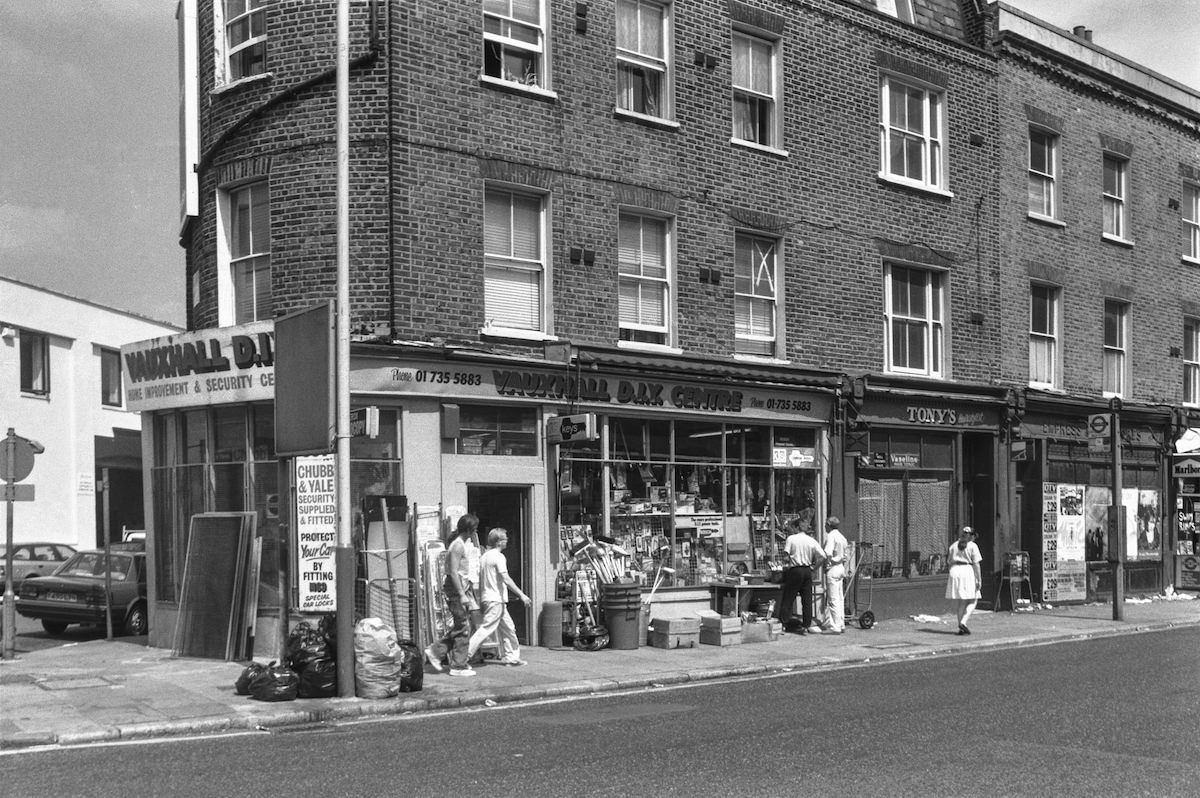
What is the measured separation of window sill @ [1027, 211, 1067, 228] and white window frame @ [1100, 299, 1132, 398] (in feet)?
7.89

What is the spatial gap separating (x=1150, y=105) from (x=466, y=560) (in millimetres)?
20773

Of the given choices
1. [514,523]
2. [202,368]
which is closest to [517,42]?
[202,368]

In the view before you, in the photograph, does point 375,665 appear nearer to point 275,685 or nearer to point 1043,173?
point 275,685

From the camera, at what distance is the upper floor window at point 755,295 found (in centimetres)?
2086

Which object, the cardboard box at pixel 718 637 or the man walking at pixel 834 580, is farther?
the man walking at pixel 834 580

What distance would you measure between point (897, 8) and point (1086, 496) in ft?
34.2

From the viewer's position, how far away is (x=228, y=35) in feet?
60.0

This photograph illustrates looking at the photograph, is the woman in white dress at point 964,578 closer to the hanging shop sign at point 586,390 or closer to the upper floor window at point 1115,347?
the hanging shop sign at point 586,390

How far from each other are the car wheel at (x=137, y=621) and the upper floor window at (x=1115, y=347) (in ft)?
62.8

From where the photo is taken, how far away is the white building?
38562 millimetres

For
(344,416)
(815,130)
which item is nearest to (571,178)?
(815,130)

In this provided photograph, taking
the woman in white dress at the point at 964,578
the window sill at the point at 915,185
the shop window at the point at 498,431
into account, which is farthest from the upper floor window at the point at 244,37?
the woman in white dress at the point at 964,578

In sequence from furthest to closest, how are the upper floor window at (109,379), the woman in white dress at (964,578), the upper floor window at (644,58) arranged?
the upper floor window at (109,379), the woman in white dress at (964,578), the upper floor window at (644,58)

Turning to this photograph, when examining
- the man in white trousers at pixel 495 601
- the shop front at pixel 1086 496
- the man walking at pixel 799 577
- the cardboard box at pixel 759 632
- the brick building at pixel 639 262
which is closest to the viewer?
the man in white trousers at pixel 495 601
